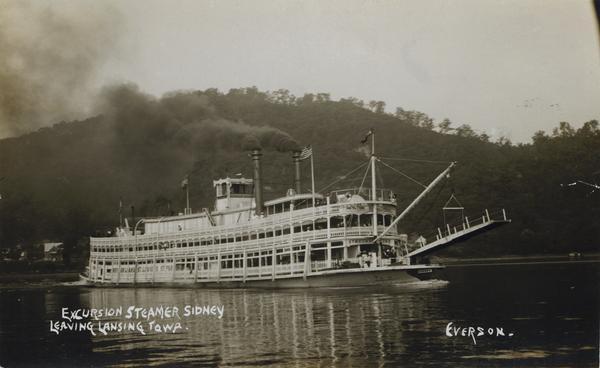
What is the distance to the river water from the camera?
12.7m

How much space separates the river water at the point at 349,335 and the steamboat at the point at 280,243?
15.4ft

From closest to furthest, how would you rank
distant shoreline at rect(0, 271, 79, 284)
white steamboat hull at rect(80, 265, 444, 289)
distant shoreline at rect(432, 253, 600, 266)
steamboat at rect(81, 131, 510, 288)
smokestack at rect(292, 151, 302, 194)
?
white steamboat hull at rect(80, 265, 444, 289)
steamboat at rect(81, 131, 510, 288)
smokestack at rect(292, 151, 302, 194)
distant shoreline at rect(432, 253, 600, 266)
distant shoreline at rect(0, 271, 79, 284)

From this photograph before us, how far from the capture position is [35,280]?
159 feet

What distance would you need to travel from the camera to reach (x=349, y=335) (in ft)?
49.5

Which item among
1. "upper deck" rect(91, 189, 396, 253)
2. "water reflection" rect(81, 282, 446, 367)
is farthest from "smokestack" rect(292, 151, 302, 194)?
"water reflection" rect(81, 282, 446, 367)

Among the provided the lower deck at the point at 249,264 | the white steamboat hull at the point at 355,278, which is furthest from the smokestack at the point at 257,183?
the white steamboat hull at the point at 355,278

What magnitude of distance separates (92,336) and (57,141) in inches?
539

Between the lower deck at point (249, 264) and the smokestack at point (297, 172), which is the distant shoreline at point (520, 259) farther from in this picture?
the smokestack at point (297, 172)

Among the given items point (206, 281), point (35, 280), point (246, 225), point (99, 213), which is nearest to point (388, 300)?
point (246, 225)

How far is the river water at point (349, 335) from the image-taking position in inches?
499

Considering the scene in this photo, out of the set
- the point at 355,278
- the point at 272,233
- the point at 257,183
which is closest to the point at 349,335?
the point at 355,278

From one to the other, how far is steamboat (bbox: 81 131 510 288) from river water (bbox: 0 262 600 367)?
15.4ft

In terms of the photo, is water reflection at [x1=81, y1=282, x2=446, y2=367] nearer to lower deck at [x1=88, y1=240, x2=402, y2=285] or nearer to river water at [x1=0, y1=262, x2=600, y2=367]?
river water at [x1=0, y1=262, x2=600, y2=367]

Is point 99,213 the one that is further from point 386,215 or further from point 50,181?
point 386,215
